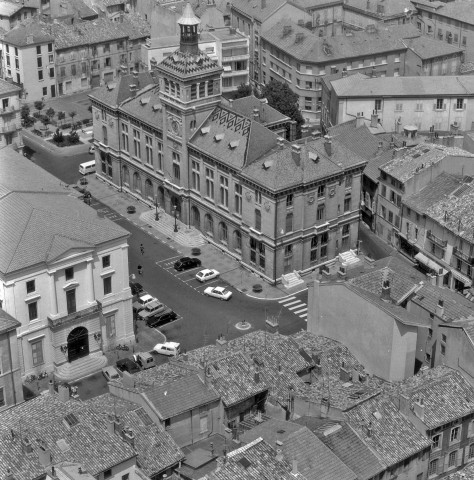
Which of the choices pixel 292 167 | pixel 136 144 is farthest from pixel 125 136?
pixel 292 167

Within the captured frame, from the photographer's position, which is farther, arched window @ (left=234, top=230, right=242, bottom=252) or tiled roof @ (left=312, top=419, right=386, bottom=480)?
arched window @ (left=234, top=230, right=242, bottom=252)

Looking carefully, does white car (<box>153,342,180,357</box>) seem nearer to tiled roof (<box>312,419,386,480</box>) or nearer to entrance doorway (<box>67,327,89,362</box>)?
entrance doorway (<box>67,327,89,362</box>)

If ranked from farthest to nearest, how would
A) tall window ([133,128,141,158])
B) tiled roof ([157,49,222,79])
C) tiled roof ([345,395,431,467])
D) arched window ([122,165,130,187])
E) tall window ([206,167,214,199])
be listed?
arched window ([122,165,130,187]), tall window ([133,128,141,158]), tall window ([206,167,214,199]), tiled roof ([157,49,222,79]), tiled roof ([345,395,431,467])

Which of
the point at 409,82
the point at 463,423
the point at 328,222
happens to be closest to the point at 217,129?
the point at 328,222

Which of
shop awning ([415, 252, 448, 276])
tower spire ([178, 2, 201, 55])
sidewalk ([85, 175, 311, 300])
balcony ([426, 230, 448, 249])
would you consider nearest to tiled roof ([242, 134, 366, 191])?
balcony ([426, 230, 448, 249])

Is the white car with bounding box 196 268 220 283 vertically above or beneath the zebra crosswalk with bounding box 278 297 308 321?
above

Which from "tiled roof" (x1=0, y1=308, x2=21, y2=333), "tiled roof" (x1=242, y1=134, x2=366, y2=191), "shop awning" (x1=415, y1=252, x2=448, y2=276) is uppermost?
"tiled roof" (x1=242, y1=134, x2=366, y2=191)

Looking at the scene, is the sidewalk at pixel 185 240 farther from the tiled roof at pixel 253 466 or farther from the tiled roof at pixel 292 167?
the tiled roof at pixel 253 466
